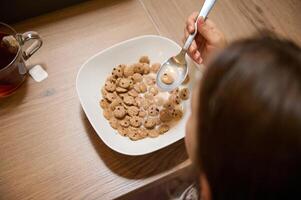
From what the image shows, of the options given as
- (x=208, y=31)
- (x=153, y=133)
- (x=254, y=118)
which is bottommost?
(x=153, y=133)

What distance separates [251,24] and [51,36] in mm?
424

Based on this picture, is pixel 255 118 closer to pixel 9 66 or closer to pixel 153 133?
pixel 153 133

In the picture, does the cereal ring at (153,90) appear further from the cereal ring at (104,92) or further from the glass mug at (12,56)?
the glass mug at (12,56)

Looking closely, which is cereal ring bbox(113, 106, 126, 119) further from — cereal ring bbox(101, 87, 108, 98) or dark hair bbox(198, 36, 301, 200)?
dark hair bbox(198, 36, 301, 200)

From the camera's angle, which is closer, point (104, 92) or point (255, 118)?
point (255, 118)

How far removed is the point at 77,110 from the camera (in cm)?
67

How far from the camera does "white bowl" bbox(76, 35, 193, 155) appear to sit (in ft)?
2.05

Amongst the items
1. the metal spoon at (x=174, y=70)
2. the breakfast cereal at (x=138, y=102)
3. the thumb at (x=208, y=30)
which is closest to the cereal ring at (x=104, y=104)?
the breakfast cereal at (x=138, y=102)

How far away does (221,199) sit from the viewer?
1.32 feet

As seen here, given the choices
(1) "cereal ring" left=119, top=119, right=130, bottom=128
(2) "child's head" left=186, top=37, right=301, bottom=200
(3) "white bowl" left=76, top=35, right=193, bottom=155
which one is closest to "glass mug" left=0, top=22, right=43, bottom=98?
(3) "white bowl" left=76, top=35, right=193, bottom=155

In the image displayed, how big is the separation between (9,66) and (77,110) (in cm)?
14

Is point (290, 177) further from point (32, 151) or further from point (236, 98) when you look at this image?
point (32, 151)

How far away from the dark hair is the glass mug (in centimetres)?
40

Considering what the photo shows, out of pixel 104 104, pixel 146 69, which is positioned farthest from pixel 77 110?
pixel 146 69
